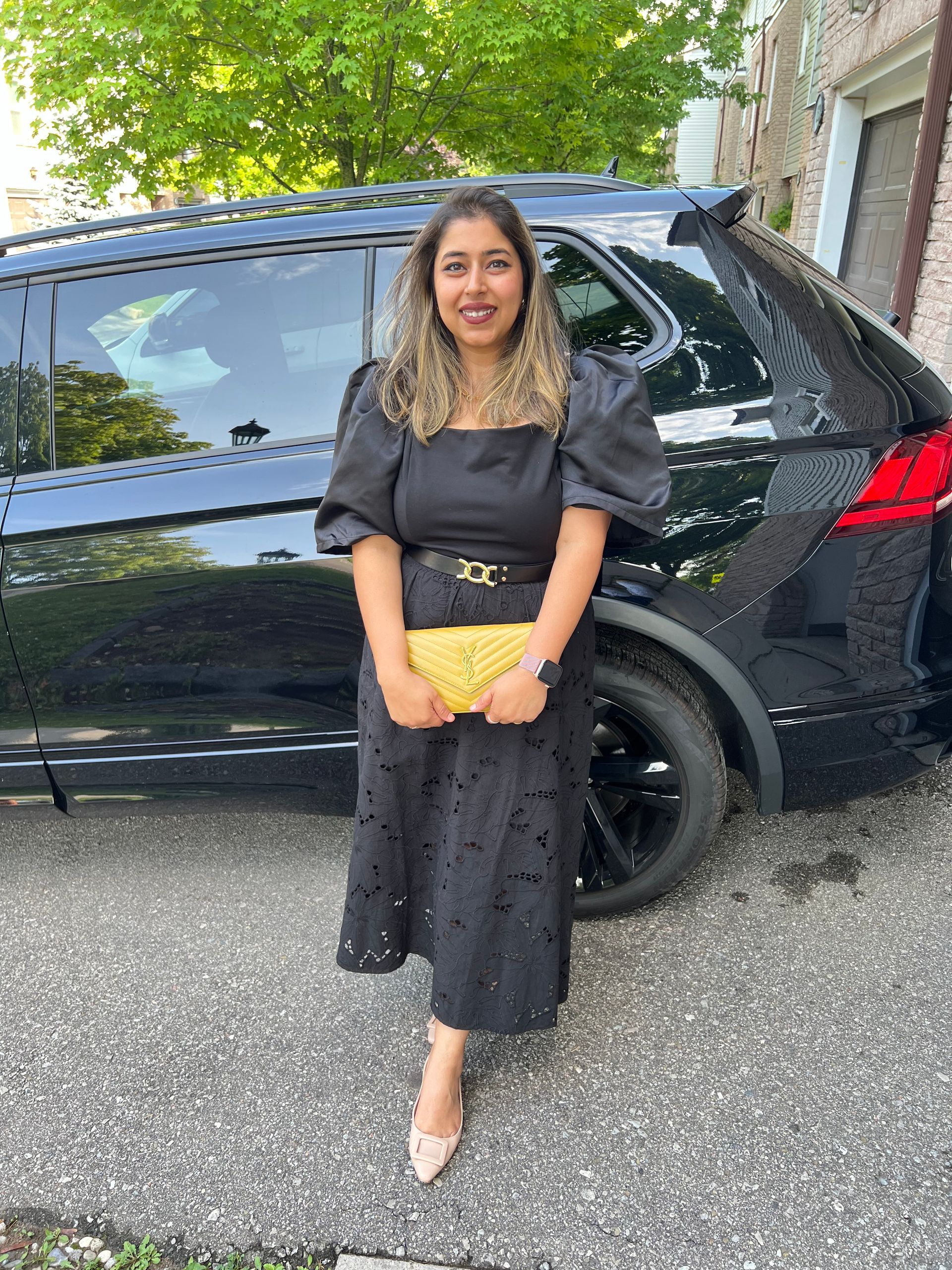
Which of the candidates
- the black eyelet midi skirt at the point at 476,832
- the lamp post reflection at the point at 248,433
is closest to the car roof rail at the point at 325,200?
the lamp post reflection at the point at 248,433

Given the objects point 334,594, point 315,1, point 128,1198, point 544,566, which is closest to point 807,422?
point 544,566

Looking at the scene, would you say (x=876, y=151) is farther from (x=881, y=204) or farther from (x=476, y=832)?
(x=476, y=832)

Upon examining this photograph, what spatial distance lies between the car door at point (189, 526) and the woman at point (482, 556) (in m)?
0.49

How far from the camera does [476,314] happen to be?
1512 mm

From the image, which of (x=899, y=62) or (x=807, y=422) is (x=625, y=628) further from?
(x=899, y=62)

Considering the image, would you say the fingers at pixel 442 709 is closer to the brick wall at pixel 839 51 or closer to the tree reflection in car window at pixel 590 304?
the tree reflection in car window at pixel 590 304

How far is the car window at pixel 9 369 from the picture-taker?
7.61 feet

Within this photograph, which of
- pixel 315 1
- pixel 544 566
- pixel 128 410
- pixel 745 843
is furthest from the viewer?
pixel 315 1

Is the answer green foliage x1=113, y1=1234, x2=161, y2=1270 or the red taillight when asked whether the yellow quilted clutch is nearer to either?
the red taillight

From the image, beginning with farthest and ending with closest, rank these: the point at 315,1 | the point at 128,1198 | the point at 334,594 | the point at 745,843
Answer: the point at 315,1, the point at 745,843, the point at 334,594, the point at 128,1198

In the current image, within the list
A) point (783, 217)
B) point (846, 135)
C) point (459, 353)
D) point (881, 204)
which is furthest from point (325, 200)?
point (783, 217)

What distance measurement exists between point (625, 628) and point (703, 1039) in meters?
0.95

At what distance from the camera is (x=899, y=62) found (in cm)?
752

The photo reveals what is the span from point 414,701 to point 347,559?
2.17 feet
